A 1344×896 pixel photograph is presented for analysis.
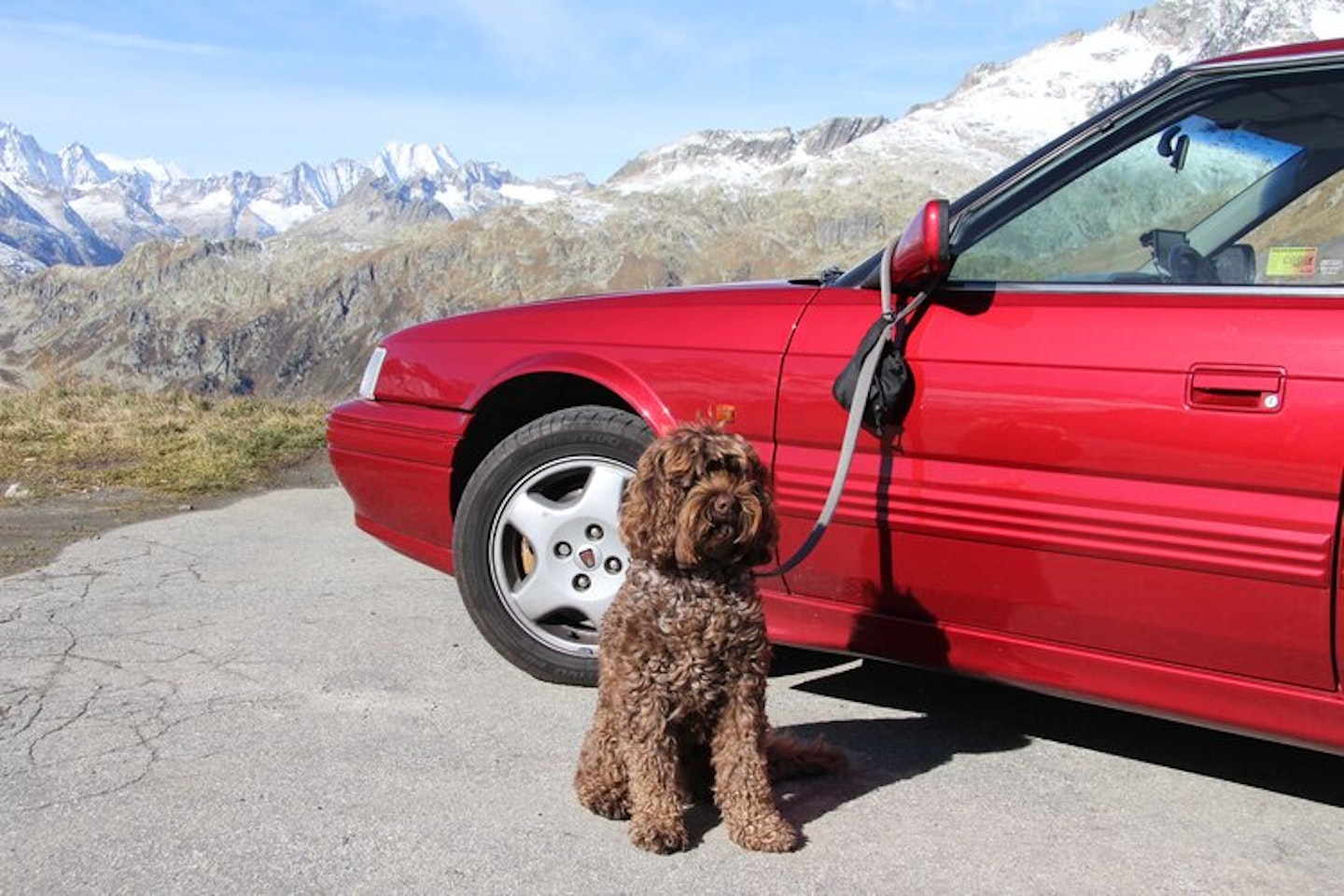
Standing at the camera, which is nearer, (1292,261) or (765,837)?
(765,837)

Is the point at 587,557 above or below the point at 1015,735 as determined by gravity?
above

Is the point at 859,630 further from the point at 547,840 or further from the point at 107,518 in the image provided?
the point at 107,518

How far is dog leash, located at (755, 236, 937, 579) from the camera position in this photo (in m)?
2.95

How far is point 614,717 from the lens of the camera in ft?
8.85

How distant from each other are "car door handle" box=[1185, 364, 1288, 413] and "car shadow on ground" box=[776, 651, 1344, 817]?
1167mm

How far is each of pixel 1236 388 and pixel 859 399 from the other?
0.88 meters

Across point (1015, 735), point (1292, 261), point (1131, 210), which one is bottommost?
point (1015, 735)

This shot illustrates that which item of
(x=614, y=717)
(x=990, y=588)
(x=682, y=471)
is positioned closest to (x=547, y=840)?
(x=614, y=717)

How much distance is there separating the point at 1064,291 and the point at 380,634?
8.97 ft

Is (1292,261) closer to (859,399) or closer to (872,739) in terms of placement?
(859,399)

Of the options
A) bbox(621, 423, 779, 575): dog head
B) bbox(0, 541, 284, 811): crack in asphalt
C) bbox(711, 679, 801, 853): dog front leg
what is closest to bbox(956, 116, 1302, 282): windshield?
bbox(621, 423, 779, 575): dog head

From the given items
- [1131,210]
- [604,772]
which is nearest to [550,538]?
[604,772]

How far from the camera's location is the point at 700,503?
2.51m

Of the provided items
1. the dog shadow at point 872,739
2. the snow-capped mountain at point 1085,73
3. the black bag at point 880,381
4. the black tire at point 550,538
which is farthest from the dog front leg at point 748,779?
the snow-capped mountain at point 1085,73
